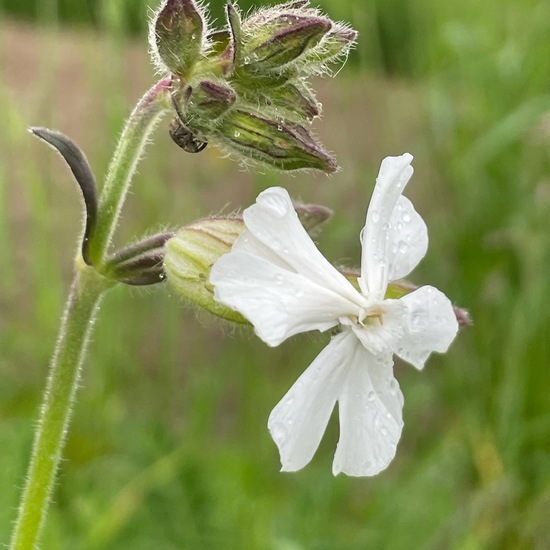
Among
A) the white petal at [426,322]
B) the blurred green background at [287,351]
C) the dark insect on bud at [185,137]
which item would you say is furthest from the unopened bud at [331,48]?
the blurred green background at [287,351]

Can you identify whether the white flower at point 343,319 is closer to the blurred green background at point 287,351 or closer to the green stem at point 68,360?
the green stem at point 68,360

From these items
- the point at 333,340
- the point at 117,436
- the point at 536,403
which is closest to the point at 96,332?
the point at 117,436

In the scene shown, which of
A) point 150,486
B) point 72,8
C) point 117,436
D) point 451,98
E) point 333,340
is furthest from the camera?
point 72,8

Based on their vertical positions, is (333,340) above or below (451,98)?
above

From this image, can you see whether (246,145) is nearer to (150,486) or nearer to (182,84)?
(182,84)

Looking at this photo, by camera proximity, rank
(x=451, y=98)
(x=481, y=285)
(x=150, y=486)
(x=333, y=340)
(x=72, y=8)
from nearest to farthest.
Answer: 1. (x=333, y=340)
2. (x=150, y=486)
3. (x=481, y=285)
4. (x=451, y=98)
5. (x=72, y=8)

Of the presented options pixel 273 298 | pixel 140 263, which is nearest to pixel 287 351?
pixel 140 263

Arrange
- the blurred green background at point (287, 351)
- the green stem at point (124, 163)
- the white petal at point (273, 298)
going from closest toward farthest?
1. the white petal at point (273, 298)
2. the green stem at point (124, 163)
3. the blurred green background at point (287, 351)
